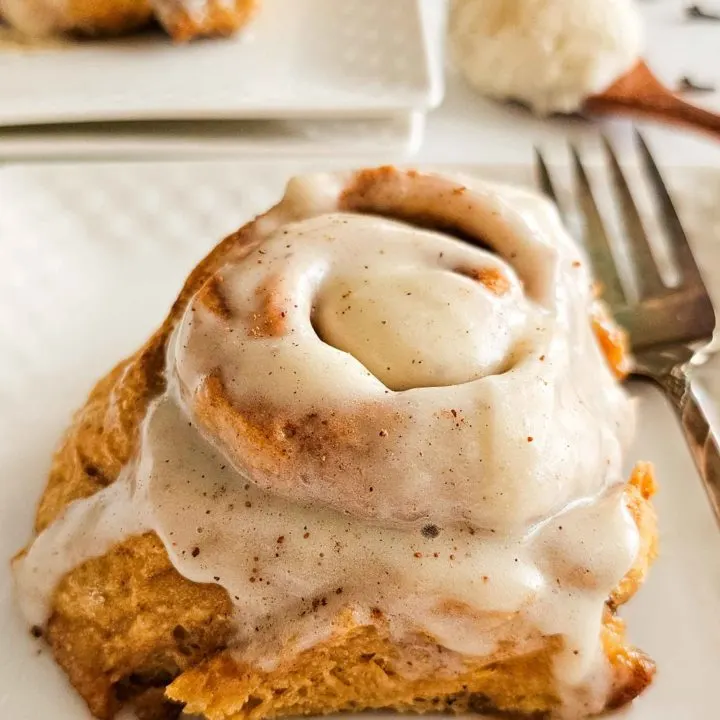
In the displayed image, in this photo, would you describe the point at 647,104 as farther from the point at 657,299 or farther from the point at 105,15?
→ the point at 105,15

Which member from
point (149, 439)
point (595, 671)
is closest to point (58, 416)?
point (149, 439)

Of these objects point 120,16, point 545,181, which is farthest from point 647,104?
point 120,16

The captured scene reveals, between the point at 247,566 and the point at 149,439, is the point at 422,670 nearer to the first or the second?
the point at 247,566

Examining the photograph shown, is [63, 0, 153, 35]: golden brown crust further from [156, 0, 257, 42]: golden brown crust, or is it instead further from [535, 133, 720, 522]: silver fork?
[535, 133, 720, 522]: silver fork

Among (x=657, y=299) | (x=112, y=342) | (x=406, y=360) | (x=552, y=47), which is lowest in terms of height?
(x=112, y=342)

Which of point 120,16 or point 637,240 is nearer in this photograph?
point 637,240

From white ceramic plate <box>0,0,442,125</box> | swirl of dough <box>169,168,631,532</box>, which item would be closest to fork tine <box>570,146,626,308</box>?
swirl of dough <box>169,168,631,532</box>
